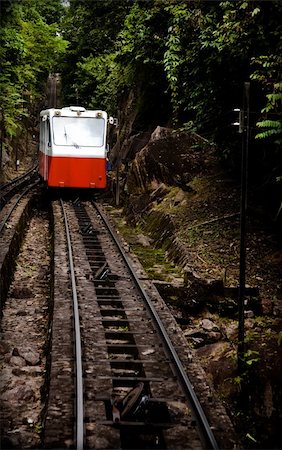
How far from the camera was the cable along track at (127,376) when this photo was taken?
19.5ft

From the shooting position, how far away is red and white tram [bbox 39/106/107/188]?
19562 millimetres

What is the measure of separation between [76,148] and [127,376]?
43.2ft

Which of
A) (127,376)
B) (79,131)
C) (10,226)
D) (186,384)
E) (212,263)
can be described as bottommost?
(127,376)

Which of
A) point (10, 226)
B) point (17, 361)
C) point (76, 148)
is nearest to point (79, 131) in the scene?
point (76, 148)

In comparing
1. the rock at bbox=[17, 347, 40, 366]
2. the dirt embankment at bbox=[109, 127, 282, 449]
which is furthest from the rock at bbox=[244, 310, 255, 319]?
the rock at bbox=[17, 347, 40, 366]

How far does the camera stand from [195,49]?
42.4 ft

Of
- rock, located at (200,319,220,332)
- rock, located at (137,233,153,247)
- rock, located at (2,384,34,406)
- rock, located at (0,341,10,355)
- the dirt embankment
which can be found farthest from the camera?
rock, located at (137,233,153,247)

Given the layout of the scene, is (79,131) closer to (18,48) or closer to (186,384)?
(18,48)

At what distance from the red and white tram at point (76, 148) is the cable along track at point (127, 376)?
8.00 m

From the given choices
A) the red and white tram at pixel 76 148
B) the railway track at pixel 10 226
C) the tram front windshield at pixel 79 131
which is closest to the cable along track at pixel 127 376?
the railway track at pixel 10 226

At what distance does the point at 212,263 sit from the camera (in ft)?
38.6

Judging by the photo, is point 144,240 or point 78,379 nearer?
point 78,379

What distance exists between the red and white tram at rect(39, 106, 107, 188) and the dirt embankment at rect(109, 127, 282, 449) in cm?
147

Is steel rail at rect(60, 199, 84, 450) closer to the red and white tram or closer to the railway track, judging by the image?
the railway track
